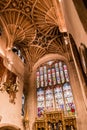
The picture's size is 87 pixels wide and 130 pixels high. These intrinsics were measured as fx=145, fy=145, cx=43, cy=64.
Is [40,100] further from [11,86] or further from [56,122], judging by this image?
[11,86]

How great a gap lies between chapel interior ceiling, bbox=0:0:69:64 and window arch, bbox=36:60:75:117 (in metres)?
1.33

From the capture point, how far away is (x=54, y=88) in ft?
35.7

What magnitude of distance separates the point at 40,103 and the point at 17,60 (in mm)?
3718

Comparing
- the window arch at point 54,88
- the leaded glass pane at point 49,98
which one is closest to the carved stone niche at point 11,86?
the window arch at point 54,88

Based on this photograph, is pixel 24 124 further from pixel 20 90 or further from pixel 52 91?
pixel 52 91

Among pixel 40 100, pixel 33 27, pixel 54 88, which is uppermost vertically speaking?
pixel 33 27

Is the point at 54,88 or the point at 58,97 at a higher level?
the point at 54,88

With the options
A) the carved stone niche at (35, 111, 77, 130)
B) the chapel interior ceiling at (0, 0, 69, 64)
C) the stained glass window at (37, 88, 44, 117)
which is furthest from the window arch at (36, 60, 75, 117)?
the chapel interior ceiling at (0, 0, 69, 64)

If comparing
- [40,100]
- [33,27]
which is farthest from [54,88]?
[33,27]

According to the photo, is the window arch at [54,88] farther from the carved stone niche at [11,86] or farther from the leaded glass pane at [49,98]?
the carved stone niche at [11,86]

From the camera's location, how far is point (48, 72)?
12211 mm

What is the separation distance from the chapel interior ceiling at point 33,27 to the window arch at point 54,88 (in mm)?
1328

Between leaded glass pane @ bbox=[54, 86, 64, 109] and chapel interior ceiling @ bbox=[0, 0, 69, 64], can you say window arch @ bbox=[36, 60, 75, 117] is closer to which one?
leaded glass pane @ bbox=[54, 86, 64, 109]

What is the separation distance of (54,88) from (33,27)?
206 inches
